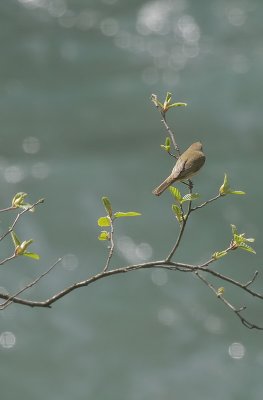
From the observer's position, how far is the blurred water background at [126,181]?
28.8 feet

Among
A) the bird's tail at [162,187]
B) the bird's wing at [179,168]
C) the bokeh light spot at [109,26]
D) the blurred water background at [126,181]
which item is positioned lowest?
the bird's tail at [162,187]

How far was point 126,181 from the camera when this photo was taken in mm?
10438

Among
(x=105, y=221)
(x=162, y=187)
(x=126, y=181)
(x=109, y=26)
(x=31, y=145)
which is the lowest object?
(x=105, y=221)

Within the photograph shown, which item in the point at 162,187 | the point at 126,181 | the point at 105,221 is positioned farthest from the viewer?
the point at 126,181

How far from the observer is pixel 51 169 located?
1052 cm

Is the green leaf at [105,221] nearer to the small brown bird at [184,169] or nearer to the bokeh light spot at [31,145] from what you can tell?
the small brown bird at [184,169]

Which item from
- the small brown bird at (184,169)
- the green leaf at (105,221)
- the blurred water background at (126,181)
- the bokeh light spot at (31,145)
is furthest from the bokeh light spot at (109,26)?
the green leaf at (105,221)

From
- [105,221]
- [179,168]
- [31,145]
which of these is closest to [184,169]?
[179,168]

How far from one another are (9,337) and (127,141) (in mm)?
3144

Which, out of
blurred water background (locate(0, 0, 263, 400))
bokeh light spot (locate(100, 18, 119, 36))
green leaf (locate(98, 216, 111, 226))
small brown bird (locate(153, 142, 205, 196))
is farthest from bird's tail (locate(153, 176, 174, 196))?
bokeh light spot (locate(100, 18, 119, 36))

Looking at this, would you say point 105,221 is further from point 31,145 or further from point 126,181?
point 31,145

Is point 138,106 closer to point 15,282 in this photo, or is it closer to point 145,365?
point 15,282

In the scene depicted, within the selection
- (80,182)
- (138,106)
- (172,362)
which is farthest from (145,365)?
(138,106)

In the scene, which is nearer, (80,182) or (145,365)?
(145,365)
